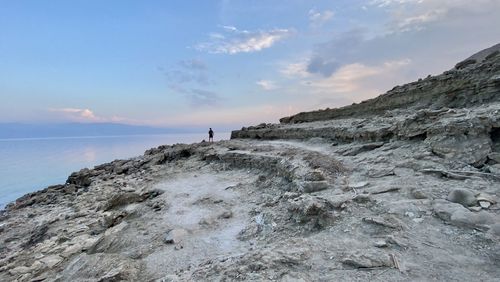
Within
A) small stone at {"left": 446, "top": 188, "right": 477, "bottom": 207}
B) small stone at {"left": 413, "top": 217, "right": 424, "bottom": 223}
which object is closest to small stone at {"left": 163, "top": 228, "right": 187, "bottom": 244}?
small stone at {"left": 413, "top": 217, "right": 424, "bottom": 223}

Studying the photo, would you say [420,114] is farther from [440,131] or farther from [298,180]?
[298,180]

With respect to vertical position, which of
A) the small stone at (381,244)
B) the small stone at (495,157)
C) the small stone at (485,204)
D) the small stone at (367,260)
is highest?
the small stone at (495,157)

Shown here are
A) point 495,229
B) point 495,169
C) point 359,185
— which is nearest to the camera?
point 495,229

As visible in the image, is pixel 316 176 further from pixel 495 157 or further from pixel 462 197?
pixel 495 157

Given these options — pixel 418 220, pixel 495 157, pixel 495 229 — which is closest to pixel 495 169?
pixel 495 157

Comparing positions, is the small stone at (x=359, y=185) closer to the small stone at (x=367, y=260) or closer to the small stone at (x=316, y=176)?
the small stone at (x=316, y=176)

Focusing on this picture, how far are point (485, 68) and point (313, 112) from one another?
17880 millimetres

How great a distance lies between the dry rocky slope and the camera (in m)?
5.66

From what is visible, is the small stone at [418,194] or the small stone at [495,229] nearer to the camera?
the small stone at [495,229]

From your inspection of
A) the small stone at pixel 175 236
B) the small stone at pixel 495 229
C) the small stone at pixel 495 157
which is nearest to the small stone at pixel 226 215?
the small stone at pixel 175 236

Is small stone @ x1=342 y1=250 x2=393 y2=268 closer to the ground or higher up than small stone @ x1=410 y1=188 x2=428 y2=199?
closer to the ground

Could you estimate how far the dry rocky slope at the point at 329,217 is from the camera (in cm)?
566

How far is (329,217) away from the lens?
7.62 meters

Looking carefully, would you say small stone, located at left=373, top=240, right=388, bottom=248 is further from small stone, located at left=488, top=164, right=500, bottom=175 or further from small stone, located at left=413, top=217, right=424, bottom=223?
small stone, located at left=488, top=164, right=500, bottom=175
